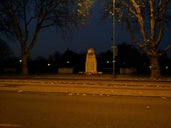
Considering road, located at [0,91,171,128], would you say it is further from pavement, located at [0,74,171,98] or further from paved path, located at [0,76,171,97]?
paved path, located at [0,76,171,97]

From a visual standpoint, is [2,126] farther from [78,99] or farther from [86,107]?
[78,99]

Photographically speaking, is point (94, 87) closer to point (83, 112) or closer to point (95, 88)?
point (95, 88)

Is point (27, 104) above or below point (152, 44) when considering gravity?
below

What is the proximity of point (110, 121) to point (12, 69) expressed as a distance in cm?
5177

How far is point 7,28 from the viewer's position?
49750 millimetres

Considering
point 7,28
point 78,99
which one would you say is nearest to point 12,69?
point 7,28

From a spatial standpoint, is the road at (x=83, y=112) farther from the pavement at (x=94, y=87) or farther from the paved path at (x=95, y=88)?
the paved path at (x=95, y=88)

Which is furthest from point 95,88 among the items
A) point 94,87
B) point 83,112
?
point 83,112

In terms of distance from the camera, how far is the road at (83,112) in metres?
10.5

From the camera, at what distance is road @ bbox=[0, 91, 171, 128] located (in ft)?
34.4

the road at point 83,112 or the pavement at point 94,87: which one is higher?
the pavement at point 94,87

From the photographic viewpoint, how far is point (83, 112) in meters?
12.4

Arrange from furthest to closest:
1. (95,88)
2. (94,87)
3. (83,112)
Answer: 1. (94,87)
2. (95,88)
3. (83,112)

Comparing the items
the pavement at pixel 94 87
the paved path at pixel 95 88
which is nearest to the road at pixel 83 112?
the pavement at pixel 94 87
